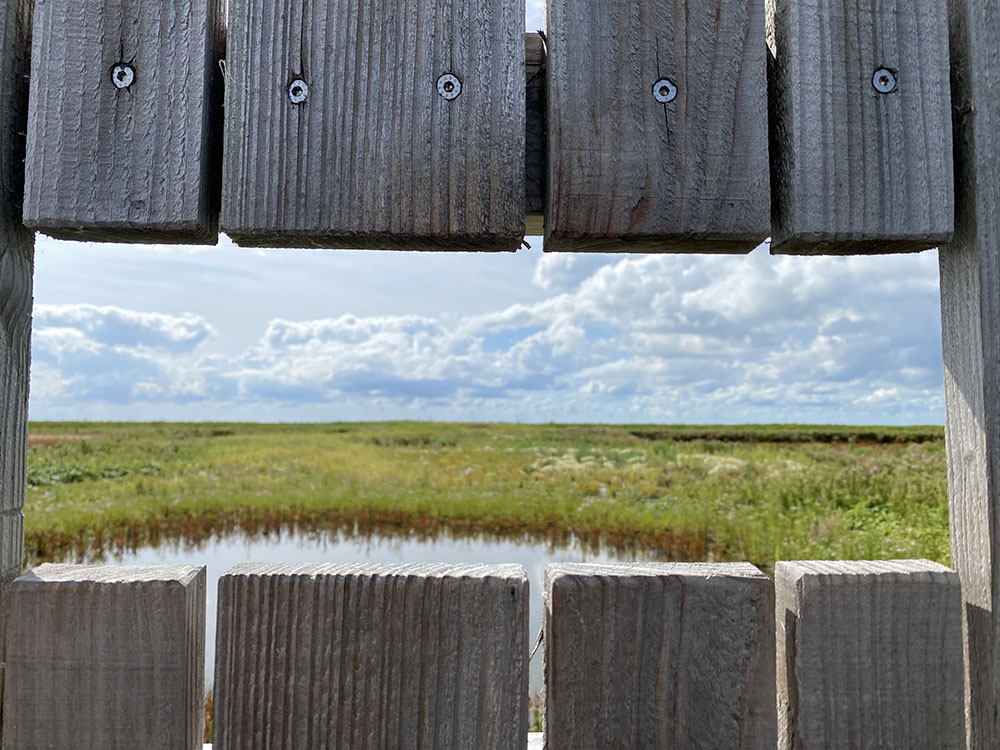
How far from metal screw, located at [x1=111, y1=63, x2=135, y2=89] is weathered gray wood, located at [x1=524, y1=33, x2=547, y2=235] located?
534 mm

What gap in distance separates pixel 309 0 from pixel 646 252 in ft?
1.90

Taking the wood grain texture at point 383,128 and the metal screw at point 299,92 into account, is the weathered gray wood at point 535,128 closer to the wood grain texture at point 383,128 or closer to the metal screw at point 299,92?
the wood grain texture at point 383,128

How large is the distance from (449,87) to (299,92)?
0.20m

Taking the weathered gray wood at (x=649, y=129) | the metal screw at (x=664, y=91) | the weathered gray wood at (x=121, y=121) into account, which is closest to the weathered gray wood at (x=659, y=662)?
the weathered gray wood at (x=649, y=129)

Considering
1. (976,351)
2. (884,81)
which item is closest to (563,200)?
(884,81)

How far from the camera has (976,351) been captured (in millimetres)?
962

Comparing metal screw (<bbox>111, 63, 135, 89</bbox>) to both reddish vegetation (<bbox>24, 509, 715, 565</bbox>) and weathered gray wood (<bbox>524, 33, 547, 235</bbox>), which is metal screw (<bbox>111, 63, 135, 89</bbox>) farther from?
reddish vegetation (<bbox>24, 509, 715, 565</bbox>)

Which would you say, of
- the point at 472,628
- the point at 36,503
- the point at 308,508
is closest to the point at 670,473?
the point at 308,508

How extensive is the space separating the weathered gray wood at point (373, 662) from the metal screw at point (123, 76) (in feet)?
2.25

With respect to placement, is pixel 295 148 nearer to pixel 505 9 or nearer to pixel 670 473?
pixel 505 9

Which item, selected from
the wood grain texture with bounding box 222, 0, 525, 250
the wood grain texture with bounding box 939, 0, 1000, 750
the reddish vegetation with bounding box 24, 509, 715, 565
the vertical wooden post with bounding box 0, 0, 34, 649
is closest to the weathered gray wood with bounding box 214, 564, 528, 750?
the vertical wooden post with bounding box 0, 0, 34, 649

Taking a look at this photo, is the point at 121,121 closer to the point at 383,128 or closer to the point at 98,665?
the point at 383,128

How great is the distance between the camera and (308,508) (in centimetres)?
1789

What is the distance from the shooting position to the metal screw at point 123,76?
3.16 feet
